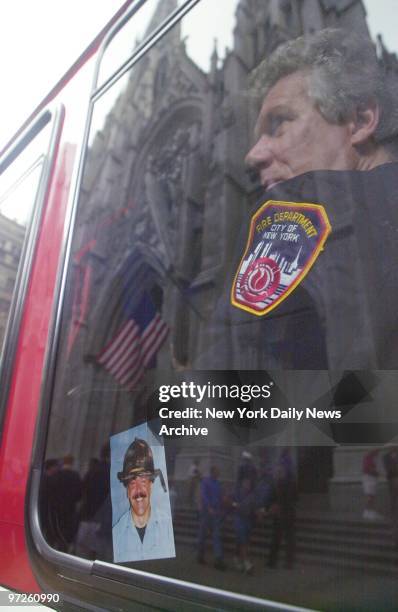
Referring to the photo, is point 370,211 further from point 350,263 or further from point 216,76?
point 216,76

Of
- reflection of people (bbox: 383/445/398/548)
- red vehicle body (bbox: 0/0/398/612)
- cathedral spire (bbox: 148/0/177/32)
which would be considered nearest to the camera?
reflection of people (bbox: 383/445/398/548)

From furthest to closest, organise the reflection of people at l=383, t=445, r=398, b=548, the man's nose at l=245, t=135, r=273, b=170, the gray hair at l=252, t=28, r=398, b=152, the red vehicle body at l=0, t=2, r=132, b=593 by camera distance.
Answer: the red vehicle body at l=0, t=2, r=132, b=593 → the man's nose at l=245, t=135, r=273, b=170 → the gray hair at l=252, t=28, r=398, b=152 → the reflection of people at l=383, t=445, r=398, b=548

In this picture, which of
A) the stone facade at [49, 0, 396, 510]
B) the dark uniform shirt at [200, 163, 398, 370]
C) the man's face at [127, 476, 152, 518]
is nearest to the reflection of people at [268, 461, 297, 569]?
the stone facade at [49, 0, 396, 510]

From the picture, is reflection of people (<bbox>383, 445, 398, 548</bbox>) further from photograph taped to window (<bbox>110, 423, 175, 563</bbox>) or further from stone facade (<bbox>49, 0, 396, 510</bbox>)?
photograph taped to window (<bbox>110, 423, 175, 563</bbox>)

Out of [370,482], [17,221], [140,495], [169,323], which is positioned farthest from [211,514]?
[17,221]

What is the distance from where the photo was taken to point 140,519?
979mm

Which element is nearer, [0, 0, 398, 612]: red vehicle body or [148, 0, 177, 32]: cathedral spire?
[0, 0, 398, 612]: red vehicle body

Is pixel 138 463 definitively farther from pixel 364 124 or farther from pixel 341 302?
pixel 364 124

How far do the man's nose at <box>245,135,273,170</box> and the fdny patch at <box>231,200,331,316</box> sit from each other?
4.6 inches

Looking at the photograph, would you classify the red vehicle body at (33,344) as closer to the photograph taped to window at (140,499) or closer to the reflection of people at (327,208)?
the photograph taped to window at (140,499)

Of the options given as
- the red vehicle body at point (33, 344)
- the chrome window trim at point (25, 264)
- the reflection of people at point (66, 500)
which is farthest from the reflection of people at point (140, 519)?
the chrome window trim at point (25, 264)

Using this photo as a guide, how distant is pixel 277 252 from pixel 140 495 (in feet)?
2.11

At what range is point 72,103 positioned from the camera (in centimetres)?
178

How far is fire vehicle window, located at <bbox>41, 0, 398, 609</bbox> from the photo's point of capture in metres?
0.77
